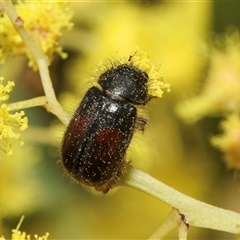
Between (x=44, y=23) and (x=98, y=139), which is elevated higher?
(x=44, y=23)

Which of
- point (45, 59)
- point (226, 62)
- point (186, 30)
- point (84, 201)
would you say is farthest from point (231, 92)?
point (45, 59)

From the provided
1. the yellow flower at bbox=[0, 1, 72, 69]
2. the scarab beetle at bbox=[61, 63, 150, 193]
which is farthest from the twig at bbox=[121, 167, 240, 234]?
the yellow flower at bbox=[0, 1, 72, 69]

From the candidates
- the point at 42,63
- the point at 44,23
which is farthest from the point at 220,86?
the point at 42,63

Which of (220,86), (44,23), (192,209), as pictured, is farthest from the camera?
(220,86)

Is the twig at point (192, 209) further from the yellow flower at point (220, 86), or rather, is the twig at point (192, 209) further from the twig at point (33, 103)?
the yellow flower at point (220, 86)

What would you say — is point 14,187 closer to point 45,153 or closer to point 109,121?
point 45,153

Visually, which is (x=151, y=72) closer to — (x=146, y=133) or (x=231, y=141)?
(x=231, y=141)

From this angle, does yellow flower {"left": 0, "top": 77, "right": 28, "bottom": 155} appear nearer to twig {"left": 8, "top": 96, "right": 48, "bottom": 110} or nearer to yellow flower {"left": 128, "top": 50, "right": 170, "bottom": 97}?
twig {"left": 8, "top": 96, "right": 48, "bottom": 110}
